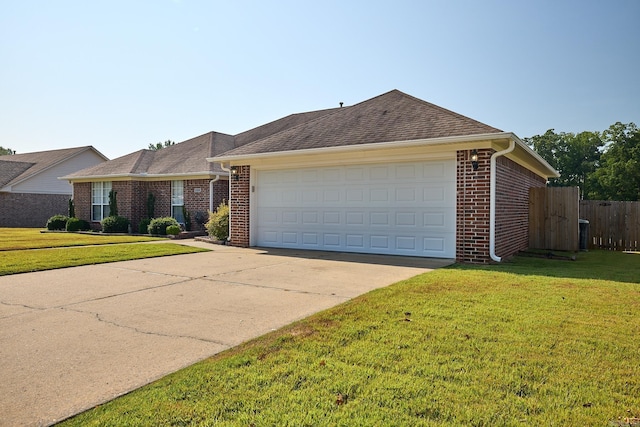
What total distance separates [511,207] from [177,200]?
13.7 metres

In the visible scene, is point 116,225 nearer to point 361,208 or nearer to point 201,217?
point 201,217

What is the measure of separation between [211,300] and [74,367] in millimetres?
2362

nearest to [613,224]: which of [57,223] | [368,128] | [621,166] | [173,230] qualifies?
[368,128]

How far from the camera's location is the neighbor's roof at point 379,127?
9574mm

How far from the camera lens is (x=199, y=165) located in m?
17.6

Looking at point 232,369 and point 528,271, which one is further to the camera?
point 528,271

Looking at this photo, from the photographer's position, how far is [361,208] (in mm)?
10984

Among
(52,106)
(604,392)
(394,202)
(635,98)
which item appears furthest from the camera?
(635,98)

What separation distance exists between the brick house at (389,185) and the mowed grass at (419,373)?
4.41 metres

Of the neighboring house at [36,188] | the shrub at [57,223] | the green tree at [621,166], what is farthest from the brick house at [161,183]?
the green tree at [621,166]

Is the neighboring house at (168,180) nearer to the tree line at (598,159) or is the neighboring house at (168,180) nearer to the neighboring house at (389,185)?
the neighboring house at (389,185)

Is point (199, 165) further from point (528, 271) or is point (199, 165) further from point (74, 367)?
point (74, 367)

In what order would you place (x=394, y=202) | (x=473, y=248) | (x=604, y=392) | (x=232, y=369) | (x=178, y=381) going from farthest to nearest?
(x=394, y=202), (x=473, y=248), (x=232, y=369), (x=178, y=381), (x=604, y=392)

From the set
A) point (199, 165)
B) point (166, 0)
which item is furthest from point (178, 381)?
point (199, 165)
